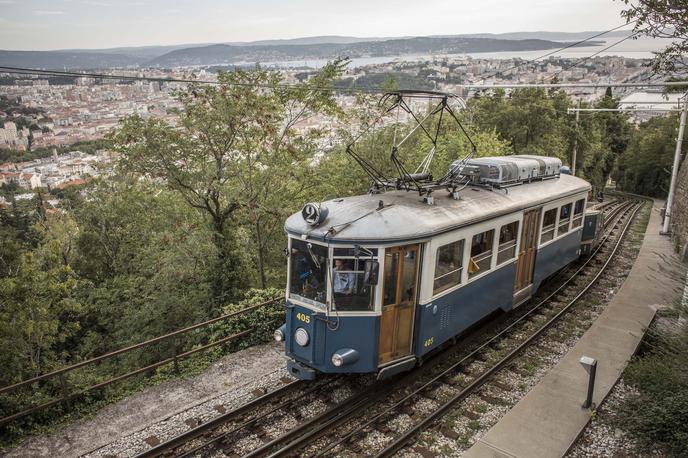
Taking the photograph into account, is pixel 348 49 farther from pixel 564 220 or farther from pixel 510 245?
pixel 510 245

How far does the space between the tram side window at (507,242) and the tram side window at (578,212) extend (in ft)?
15.2

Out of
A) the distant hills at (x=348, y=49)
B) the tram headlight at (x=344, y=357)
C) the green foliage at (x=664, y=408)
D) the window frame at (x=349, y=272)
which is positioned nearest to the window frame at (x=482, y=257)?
the window frame at (x=349, y=272)

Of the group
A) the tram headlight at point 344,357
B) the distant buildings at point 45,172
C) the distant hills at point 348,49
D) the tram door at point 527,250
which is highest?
the distant hills at point 348,49

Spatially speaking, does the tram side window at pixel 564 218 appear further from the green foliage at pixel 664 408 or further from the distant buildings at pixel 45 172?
the distant buildings at pixel 45 172

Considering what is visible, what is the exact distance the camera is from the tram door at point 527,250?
38.2 feet

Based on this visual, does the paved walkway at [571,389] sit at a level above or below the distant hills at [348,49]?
below

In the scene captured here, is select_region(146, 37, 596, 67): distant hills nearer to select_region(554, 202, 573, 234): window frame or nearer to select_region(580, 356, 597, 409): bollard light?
select_region(554, 202, 573, 234): window frame

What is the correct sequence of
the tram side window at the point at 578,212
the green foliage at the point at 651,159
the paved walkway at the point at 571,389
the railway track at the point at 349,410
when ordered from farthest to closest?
the green foliage at the point at 651,159, the tram side window at the point at 578,212, the paved walkway at the point at 571,389, the railway track at the point at 349,410

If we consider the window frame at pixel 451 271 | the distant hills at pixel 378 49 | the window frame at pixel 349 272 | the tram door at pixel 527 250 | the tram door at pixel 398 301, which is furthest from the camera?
the distant hills at pixel 378 49

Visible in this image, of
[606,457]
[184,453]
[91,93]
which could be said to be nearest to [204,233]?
[184,453]

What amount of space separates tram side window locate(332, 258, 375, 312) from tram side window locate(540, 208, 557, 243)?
6.64 metres

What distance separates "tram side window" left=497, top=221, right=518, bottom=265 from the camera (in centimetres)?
1060

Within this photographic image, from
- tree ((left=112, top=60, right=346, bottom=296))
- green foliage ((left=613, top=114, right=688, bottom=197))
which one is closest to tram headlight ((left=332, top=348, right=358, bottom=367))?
tree ((left=112, top=60, right=346, bottom=296))

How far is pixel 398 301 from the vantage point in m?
8.16
